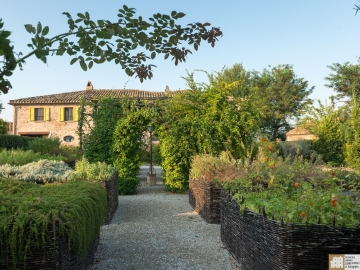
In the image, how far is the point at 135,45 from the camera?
7.91ft

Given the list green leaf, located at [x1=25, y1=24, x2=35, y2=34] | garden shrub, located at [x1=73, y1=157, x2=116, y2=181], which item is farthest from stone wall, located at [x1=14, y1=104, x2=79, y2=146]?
green leaf, located at [x1=25, y1=24, x2=35, y2=34]

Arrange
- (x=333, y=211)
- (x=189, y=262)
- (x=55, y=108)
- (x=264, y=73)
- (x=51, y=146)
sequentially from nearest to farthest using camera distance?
(x=333, y=211) → (x=189, y=262) → (x=51, y=146) → (x=55, y=108) → (x=264, y=73)

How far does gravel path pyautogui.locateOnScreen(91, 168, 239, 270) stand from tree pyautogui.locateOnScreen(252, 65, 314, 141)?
2824 centimetres

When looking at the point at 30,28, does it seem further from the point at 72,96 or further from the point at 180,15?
the point at 72,96

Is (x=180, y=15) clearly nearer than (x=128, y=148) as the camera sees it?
Yes

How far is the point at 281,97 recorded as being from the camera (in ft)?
120

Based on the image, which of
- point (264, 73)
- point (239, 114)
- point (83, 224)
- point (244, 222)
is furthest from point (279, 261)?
point (264, 73)

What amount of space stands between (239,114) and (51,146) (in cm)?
834

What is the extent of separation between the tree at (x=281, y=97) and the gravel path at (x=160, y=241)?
28236mm

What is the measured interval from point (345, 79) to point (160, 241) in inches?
1158

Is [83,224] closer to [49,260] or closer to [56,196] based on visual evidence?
[49,260]

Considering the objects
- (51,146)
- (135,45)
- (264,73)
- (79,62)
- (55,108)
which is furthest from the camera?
(264,73)

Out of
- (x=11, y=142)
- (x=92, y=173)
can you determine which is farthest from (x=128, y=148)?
(x=11, y=142)

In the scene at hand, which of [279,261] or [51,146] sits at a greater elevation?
[51,146]
